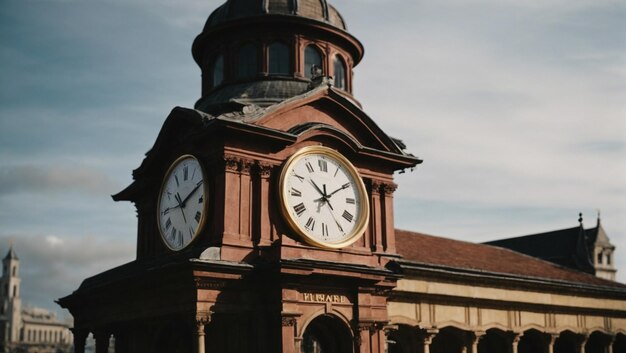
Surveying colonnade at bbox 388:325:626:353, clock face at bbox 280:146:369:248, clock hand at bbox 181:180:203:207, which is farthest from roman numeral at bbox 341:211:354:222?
colonnade at bbox 388:325:626:353

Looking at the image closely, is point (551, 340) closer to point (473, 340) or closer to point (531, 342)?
point (531, 342)

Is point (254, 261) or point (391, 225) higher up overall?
point (391, 225)

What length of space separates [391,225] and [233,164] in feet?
18.4

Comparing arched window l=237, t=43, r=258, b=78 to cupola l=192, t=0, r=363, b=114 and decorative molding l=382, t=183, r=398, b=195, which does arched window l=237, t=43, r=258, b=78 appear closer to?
cupola l=192, t=0, r=363, b=114

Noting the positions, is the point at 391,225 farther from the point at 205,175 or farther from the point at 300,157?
the point at 205,175

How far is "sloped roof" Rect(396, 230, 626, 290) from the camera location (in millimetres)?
33531

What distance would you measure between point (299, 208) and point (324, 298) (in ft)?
8.31

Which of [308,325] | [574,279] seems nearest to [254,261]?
[308,325]

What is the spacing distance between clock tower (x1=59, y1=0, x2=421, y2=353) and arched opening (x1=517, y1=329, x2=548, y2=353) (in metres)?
16.3

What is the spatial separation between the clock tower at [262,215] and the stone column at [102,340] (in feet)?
0.13

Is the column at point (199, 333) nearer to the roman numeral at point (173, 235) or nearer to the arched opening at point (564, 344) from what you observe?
the roman numeral at point (173, 235)

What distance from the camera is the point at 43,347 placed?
6004 inches

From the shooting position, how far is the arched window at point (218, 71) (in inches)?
1033

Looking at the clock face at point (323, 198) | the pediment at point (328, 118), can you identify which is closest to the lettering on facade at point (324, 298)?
the clock face at point (323, 198)
